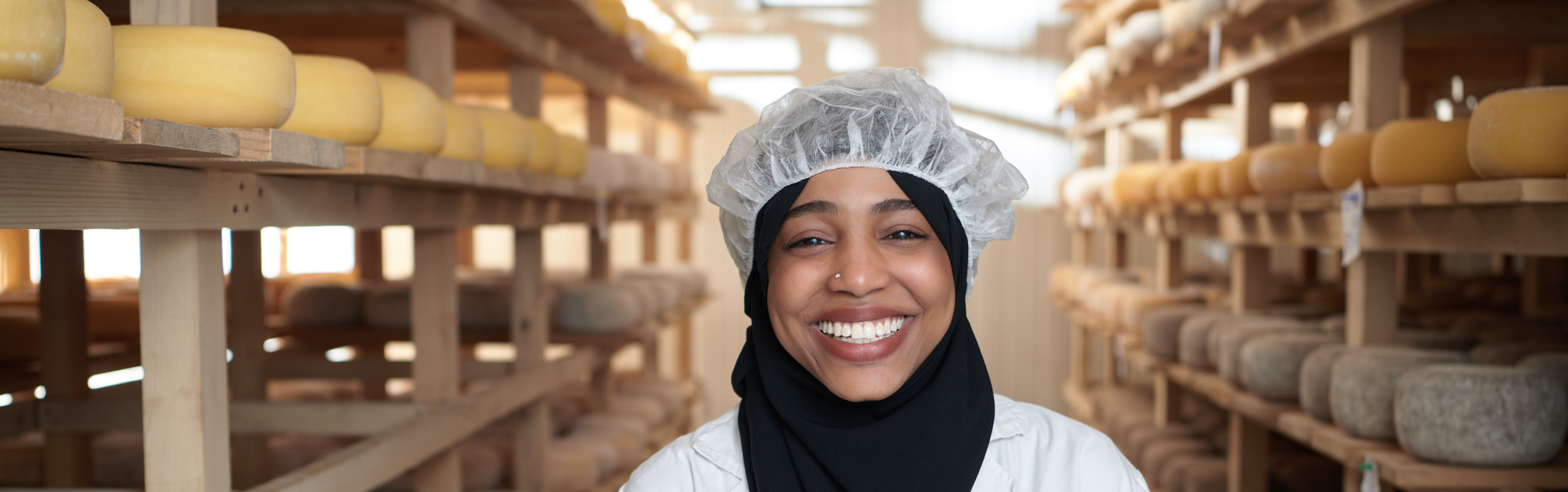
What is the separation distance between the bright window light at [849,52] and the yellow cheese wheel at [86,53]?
691 cm

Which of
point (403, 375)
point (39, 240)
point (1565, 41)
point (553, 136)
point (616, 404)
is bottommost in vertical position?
point (616, 404)

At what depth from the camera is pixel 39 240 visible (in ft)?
8.98

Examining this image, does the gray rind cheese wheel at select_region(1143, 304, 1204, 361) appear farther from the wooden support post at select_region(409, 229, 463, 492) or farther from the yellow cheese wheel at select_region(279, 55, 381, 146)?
the yellow cheese wheel at select_region(279, 55, 381, 146)

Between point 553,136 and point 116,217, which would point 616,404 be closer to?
point 553,136

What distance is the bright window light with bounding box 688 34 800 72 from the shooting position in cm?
795

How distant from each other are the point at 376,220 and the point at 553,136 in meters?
0.81

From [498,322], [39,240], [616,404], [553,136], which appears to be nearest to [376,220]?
[553,136]

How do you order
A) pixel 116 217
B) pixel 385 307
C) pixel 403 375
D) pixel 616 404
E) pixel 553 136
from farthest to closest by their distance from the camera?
pixel 616 404 → pixel 385 307 → pixel 403 375 → pixel 553 136 → pixel 116 217

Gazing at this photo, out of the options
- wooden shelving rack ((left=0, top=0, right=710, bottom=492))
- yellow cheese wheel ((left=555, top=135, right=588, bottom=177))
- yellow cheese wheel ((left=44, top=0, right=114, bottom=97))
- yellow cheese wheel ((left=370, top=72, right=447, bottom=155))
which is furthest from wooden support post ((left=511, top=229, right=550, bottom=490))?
yellow cheese wheel ((left=44, top=0, right=114, bottom=97))

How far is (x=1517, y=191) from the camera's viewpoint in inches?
72.5

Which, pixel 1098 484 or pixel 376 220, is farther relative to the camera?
pixel 376 220

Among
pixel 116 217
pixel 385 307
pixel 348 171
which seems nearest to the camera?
pixel 116 217

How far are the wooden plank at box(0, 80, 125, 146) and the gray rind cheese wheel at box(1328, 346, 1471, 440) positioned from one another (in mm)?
2484

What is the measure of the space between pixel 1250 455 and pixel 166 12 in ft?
10.5
